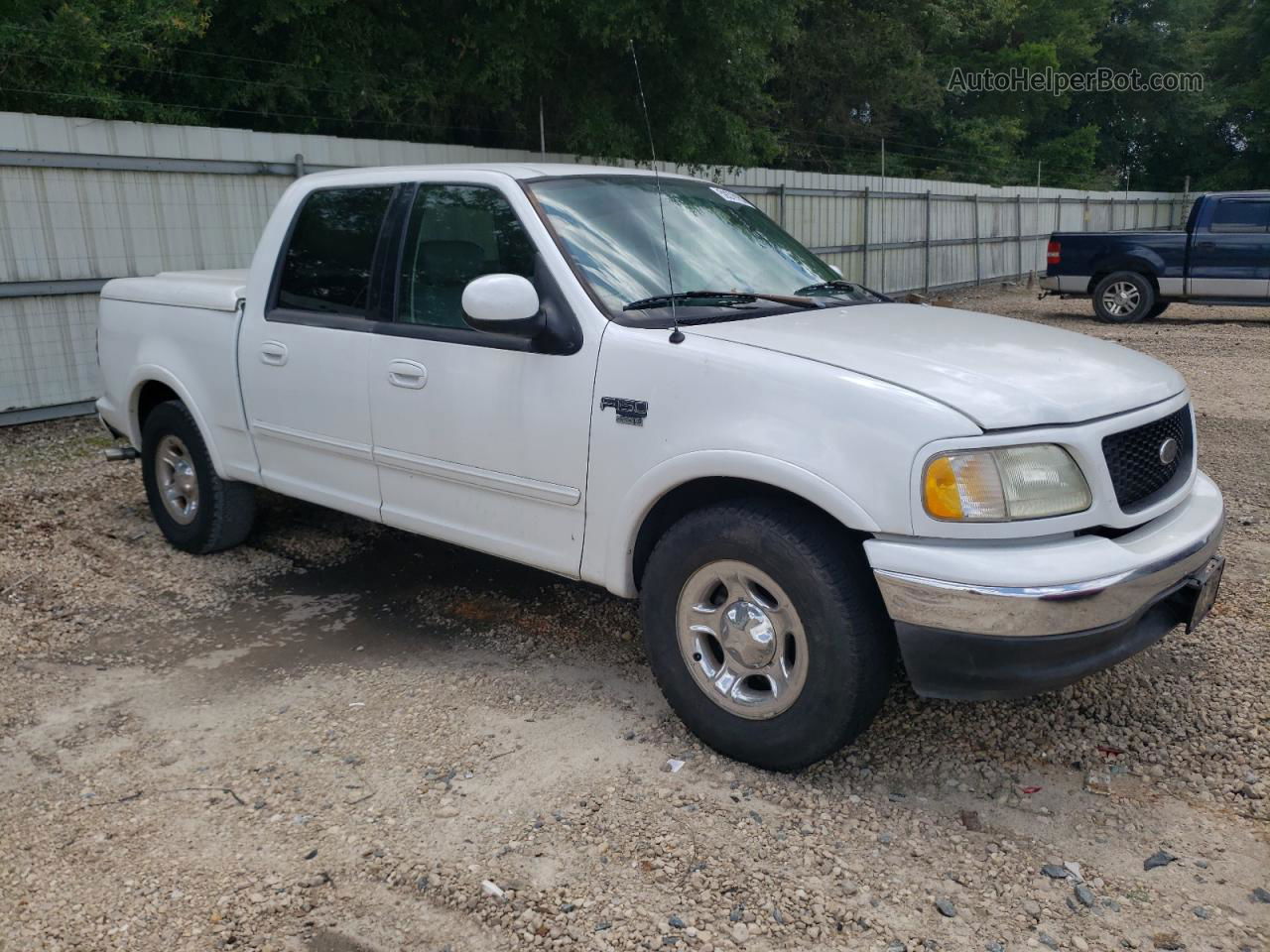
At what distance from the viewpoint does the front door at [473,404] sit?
13.1 ft

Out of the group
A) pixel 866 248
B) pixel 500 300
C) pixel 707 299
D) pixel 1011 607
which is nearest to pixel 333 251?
pixel 500 300

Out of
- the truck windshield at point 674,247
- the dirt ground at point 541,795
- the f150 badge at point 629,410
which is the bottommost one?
the dirt ground at point 541,795

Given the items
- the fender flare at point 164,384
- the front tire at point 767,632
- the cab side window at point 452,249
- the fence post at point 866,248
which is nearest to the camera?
the front tire at point 767,632

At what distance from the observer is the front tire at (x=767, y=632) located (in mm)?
3326

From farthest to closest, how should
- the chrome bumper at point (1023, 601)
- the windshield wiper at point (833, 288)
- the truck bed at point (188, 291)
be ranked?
the truck bed at point (188, 291) < the windshield wiper at point (833, 288) < the chrome bumper at point (1023, 601)

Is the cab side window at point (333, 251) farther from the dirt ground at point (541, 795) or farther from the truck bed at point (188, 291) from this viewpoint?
the dirt ground at point (541, 795)

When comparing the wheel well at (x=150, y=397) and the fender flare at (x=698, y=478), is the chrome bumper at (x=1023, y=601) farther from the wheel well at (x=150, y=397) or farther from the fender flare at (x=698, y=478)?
the wheel well at (x=150, y=397)

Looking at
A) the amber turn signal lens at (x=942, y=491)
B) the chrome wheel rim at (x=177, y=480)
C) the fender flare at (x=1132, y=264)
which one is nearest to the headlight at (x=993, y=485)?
the amber turn signal lens at (x=942, y=491)

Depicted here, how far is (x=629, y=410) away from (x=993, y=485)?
1.19m

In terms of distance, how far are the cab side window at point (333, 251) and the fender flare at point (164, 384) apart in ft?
2.78

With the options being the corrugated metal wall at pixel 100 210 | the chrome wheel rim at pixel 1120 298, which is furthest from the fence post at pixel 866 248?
the corrugated metal wall at pixel 100 210

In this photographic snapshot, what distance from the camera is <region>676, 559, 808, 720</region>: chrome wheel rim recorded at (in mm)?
3463

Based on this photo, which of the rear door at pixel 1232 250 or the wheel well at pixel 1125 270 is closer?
the rear door at pixel 1232 250

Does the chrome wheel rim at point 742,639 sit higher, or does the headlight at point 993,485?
the headlight at point 993,485
